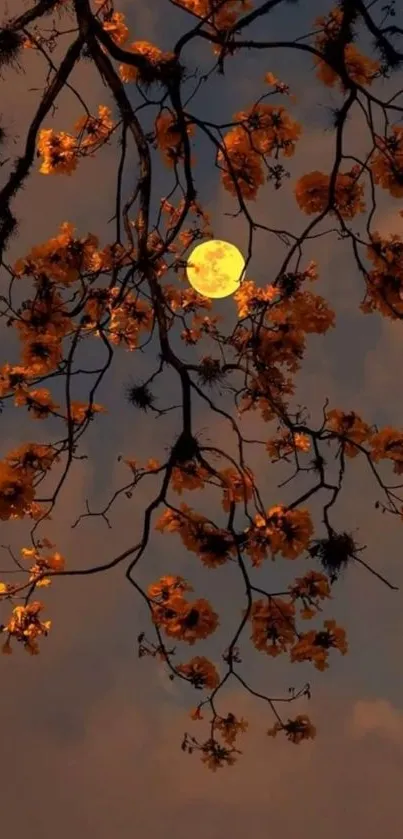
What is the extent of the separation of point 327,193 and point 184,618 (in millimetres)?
2353

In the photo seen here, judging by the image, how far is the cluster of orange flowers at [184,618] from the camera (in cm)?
471

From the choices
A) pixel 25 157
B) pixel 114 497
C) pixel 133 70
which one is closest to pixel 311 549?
pixel 114 497

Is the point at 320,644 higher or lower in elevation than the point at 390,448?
lower

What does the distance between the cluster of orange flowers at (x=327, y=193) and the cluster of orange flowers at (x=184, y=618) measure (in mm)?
2151

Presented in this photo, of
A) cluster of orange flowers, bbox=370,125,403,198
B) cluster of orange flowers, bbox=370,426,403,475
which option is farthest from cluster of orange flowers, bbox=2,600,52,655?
cluster of orange flowers, bbox=370,125,403,198

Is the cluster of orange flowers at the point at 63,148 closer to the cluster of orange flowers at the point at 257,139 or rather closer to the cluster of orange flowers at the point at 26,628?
the cluster of orange flowers at the point at 257,139

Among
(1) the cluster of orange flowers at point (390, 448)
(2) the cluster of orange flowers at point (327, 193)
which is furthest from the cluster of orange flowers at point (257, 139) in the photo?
(1) the cluster of orange flowers at point (390, 448)

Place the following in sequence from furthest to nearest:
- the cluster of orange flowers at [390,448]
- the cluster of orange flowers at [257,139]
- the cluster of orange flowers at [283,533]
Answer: the cluster of orange flowers at [257,139], the cluster of orange flowers at [390,448], the cluster of orange flowers at [283,533]

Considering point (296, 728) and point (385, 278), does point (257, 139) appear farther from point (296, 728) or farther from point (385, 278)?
point (296, 728)

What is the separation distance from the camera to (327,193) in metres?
4.89

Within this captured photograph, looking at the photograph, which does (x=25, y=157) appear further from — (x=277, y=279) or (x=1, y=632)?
(x=1, y=632)

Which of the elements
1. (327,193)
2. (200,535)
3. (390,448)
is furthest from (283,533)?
(327,193)

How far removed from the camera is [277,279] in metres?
4.64

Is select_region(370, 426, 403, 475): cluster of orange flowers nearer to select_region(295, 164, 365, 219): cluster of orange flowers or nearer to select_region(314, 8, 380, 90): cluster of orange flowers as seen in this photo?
select_region(295, 164, 365, 219): cluster of orange flowers
